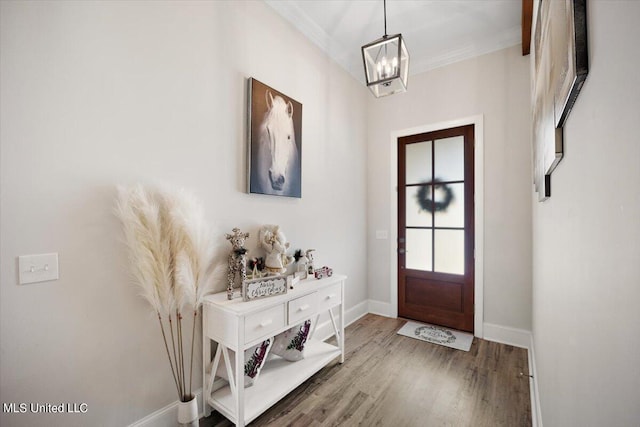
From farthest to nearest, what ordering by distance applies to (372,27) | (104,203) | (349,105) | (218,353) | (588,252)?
(349,105)
(372,27)
(218,353)
(104,203)
(588,252)

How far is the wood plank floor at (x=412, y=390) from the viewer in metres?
1.76

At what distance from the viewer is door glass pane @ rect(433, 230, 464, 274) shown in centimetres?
304

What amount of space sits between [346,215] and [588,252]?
266 centimetres

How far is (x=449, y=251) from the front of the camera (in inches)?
122

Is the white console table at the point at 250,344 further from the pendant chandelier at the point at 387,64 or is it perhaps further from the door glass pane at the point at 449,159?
the door glass pane at the point at 449,159

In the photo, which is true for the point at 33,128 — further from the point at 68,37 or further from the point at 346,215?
the point at 346,215

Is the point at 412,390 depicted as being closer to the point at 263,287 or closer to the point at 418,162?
the point at 263,287

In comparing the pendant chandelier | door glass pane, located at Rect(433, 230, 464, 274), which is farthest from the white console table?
door glass pane, located at Rect(433, 230, 464, 274)

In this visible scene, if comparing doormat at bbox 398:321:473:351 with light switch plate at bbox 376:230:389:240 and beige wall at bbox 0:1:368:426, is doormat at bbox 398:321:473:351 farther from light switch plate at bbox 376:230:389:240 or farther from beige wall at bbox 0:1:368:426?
beige wall at bbox 0:1:368:426

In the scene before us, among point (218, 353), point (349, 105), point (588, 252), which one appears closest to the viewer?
point (588, 252)

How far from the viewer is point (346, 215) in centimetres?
323

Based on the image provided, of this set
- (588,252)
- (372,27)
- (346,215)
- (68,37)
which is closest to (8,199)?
(68,37)

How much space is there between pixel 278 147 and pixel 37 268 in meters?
1.59

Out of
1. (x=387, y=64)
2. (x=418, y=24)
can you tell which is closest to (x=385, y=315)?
(x=387, y=64)
